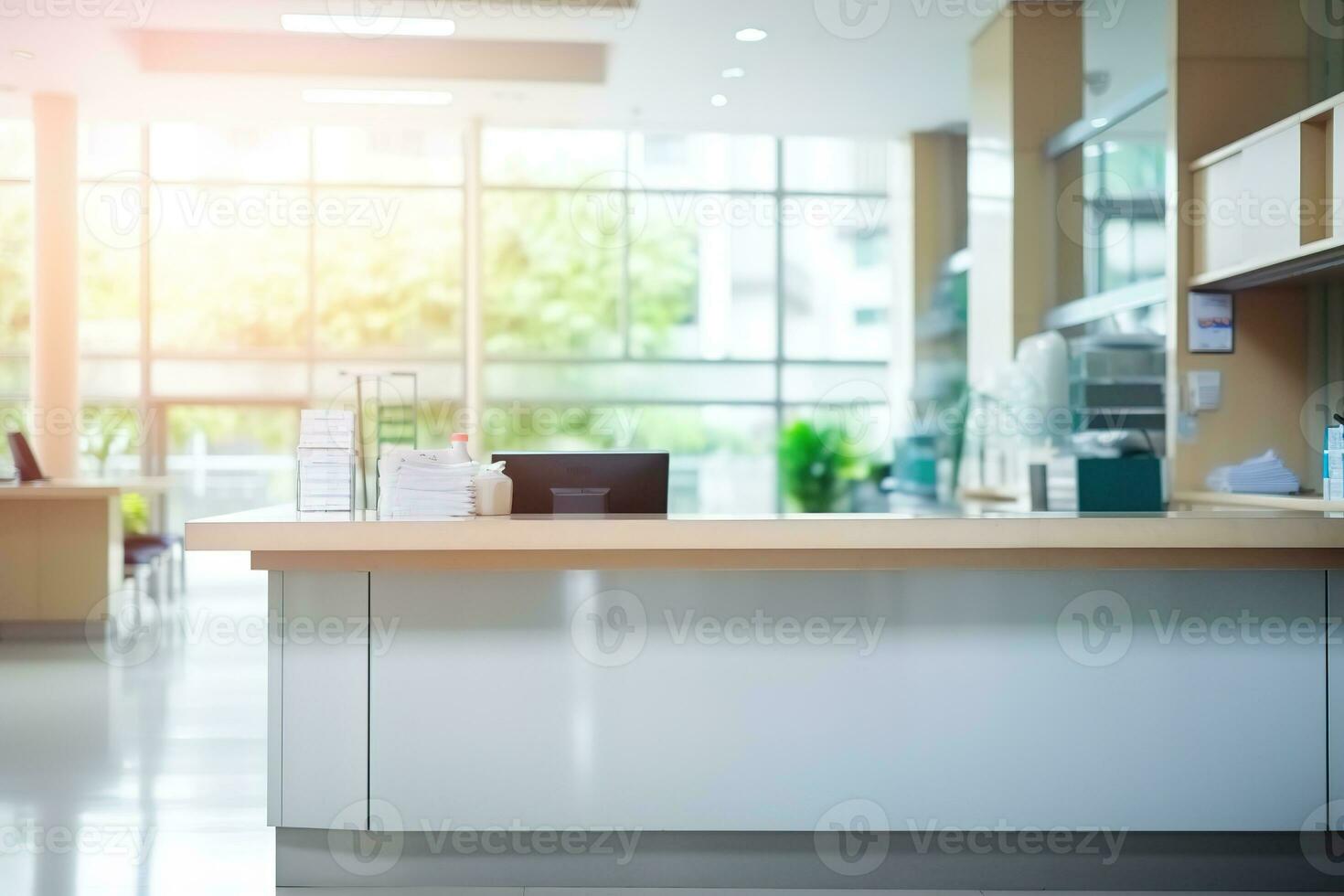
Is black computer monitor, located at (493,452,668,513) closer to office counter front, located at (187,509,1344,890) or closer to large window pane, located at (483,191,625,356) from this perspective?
office counter front, located at (187,509,1344,890)

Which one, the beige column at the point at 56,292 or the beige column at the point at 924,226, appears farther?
the beige column at the point at 924,226

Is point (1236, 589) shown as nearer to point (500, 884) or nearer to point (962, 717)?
point (962, 717)

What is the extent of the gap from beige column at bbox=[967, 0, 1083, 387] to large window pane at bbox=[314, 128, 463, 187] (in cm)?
510

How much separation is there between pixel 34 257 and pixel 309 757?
7.82m

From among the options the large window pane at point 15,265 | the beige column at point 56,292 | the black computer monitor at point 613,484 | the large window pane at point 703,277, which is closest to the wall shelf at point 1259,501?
the black computer monitor at point 613,484

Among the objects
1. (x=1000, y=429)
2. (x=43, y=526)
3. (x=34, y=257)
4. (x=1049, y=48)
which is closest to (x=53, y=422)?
(x=34, y=257)

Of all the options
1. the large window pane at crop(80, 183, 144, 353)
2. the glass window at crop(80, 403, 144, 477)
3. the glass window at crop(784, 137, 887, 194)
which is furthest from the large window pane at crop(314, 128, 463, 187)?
the glass window at crop(784, 137, 887, 194)

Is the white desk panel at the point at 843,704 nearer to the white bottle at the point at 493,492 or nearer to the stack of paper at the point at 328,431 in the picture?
the white bottle at the point at 493,492

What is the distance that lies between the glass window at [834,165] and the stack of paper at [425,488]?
25.7 ft

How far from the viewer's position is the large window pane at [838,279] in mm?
10469

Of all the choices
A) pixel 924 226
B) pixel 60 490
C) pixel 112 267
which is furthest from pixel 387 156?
pixel 924 226

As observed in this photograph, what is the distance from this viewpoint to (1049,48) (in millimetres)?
6750

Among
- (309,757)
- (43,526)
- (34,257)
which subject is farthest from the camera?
(34,257)

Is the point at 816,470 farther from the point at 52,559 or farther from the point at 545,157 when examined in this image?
the point at 52,559
